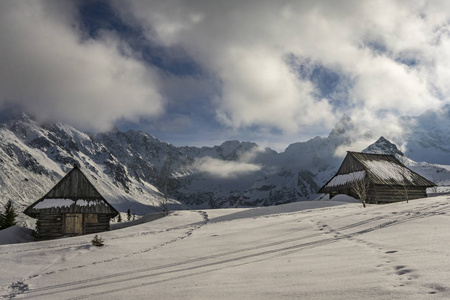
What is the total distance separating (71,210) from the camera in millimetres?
26281

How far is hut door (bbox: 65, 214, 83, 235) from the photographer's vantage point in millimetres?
26556

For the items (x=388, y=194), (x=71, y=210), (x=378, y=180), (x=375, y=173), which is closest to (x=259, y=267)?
(x=71, y=210)

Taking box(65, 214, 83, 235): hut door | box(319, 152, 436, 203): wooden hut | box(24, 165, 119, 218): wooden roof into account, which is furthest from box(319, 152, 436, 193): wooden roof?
box(65, 214, 83, 235): hut door

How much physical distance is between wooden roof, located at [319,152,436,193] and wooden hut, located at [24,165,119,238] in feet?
81.7

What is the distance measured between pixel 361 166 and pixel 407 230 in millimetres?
27359

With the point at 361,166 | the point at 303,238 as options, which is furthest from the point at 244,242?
the point at 361,166

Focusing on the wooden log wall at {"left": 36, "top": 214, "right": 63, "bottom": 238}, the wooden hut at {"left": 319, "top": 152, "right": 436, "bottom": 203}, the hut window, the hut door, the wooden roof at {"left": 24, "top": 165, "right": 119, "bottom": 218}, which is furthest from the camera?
the wooden hut at {"left": 319, "top": 152, "right": 436, "bottom": 203}

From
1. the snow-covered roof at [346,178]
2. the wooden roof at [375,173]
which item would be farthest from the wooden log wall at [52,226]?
the snow-covered roof at [346,178]

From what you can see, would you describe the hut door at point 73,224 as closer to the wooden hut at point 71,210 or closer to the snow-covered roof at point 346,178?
the wooden hut at point 71,210

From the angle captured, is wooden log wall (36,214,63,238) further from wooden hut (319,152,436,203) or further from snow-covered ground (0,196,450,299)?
wooden hut (319,152,436,203)

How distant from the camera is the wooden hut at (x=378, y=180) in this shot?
32.9 m

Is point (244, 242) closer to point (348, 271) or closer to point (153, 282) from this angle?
point (153, 282)

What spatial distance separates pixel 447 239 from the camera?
23.0ft

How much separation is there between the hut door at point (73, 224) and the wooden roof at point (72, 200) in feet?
2.71
